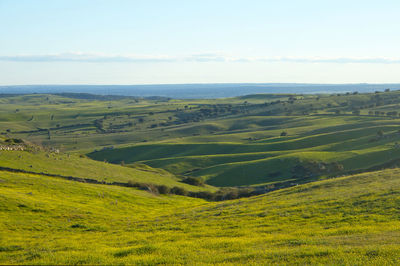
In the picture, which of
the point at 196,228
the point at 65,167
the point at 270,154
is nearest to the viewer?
the point at 196,228

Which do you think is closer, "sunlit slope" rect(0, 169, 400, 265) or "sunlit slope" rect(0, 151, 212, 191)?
"sunlit slope" rect(0, 169, 400, 265)

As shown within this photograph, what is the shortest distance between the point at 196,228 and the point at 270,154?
341 feet

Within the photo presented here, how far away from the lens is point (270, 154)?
135 meters

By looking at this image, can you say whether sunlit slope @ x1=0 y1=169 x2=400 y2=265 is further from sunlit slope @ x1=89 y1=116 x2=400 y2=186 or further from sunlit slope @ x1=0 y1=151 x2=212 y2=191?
sunlit slope @ x1=89 y1=116 x2=400 y2=186

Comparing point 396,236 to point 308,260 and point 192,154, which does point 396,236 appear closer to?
point 308,260

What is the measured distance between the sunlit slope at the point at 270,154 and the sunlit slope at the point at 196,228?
53624mm

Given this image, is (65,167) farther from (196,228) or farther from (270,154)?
(270,154)

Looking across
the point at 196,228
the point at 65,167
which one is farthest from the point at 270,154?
the point at 196,228

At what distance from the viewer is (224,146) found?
16550 centimetres

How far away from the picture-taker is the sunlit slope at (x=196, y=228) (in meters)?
21.6

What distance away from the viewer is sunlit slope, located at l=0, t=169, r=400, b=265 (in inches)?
849

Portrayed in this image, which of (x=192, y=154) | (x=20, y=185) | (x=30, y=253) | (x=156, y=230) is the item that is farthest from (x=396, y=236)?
(x=192, y=154)

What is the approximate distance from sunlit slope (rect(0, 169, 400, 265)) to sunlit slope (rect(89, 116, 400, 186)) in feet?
176

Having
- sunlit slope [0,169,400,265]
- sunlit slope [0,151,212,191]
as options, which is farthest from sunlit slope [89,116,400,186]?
sunlit slope [0,169,400,265]
